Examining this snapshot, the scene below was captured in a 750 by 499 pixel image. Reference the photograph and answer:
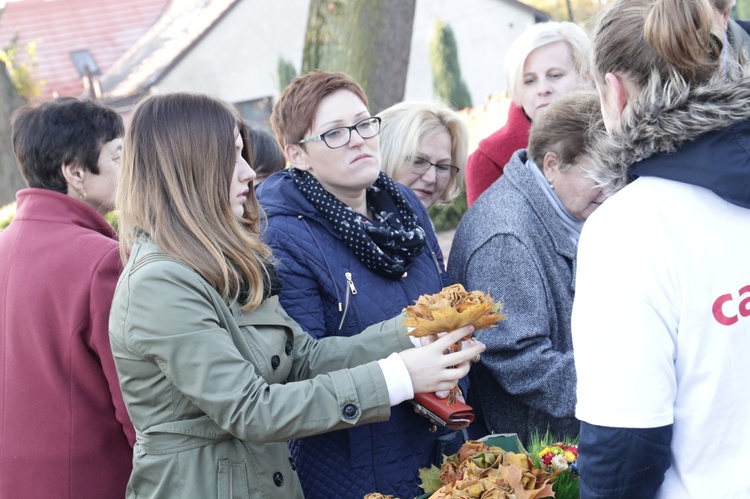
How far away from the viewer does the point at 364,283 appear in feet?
8.66

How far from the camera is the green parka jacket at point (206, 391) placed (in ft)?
6.49

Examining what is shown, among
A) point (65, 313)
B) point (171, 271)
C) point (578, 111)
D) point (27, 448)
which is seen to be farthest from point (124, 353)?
point (578, 111)

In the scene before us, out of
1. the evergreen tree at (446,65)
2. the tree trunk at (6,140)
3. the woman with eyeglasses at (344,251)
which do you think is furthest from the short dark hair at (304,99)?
the evergreen tree at (446,65)

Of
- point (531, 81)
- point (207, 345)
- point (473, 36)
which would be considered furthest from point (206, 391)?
point (473, 36)

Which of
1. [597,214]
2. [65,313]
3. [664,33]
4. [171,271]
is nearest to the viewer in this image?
[664,33]

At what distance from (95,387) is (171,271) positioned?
2.50 ft

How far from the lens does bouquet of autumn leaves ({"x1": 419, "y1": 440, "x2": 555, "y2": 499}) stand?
6.04 feet

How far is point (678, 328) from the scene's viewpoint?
153 cm

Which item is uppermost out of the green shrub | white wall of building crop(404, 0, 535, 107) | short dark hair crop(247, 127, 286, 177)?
short dark hair crop(247, 127, 286, 177)

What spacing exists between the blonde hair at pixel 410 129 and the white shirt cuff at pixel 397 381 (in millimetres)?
1490

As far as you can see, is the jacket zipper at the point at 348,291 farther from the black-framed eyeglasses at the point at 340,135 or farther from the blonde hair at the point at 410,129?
the blonde hair at the point at 410,129

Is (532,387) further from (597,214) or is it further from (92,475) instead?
(92,475)

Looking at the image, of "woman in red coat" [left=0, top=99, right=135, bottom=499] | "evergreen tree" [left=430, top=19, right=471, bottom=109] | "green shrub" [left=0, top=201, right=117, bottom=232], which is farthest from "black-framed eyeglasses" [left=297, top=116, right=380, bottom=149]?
"evergreen tree" [left=430, top=19, right=471, bottom=109]

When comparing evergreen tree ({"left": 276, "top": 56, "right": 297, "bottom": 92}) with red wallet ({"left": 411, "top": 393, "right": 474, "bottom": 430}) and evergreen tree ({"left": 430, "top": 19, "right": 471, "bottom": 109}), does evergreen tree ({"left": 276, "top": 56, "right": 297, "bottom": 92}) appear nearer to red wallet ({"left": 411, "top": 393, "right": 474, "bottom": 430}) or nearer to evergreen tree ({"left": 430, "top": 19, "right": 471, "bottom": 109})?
evergreen tree ({"left": 430, "top": 19, "right": 471, "bottom": 109})
